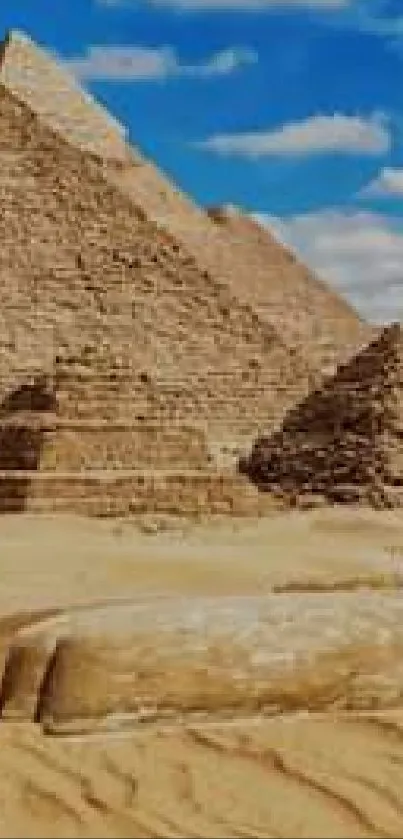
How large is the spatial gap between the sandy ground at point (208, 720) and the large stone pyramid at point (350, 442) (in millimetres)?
22180

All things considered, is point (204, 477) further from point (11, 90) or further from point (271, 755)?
point (11, 90)

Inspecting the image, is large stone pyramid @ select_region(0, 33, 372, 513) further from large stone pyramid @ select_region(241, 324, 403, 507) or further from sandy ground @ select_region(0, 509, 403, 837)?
sandy ground @ select_region(0, 509, 403, 837)

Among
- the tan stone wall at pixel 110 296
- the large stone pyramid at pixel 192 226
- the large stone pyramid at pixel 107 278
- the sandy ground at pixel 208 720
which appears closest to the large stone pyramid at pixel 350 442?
the large stone pyramid at pixel 107 278

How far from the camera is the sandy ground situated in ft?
17.0

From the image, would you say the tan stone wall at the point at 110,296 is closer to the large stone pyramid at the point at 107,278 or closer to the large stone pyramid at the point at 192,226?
the large stone pyramid at the point at 107,278

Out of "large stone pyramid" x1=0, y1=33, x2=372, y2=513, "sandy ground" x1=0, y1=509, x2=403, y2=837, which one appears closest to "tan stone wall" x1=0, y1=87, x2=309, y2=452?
"large stone pyramid" x1=0, y1=33, x2=372, y2=513

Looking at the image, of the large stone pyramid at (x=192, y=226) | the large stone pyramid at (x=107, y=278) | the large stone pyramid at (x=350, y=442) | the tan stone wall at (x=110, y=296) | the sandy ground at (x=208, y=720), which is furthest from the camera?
the large stone pyramid at (x=192, y=226)

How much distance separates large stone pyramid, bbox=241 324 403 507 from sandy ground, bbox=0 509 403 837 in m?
22.2

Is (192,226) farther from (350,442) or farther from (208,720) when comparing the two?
(208,720)

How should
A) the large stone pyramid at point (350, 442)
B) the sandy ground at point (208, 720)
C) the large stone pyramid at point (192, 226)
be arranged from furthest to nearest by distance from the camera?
the large stone pyramid at point (192, 226) → the large stone pyramid at point (350, 442) → the sandy ground at point (208, 720)

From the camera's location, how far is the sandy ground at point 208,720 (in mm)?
5176

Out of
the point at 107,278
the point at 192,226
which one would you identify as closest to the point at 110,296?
the point at 107,278

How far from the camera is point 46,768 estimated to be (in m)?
5.38

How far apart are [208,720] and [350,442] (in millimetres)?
23834
